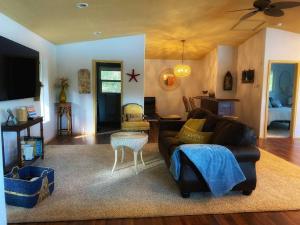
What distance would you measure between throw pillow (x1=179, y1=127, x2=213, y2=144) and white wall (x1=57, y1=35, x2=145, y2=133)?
10.6 feet

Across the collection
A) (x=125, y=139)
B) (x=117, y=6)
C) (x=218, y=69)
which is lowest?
(x=125, y=139)

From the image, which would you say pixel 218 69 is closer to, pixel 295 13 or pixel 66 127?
pixel 295 13

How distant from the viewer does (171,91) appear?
9.39 m

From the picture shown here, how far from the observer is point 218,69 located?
7.56 m

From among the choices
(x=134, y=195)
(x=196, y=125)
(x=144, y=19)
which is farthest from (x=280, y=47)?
(x=134, y=195)

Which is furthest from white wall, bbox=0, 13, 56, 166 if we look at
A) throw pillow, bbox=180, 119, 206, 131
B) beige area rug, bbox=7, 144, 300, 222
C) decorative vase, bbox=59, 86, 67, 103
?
throw pillow, bbox=180, 119, 206, 131

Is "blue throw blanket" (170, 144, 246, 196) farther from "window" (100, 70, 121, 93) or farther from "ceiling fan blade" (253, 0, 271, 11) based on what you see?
"window" (100, 70, 121, 93)

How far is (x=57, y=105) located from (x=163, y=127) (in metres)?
3.04

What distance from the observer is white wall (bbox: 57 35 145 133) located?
20.8 ft

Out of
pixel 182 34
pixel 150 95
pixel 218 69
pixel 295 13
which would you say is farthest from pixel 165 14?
pixel 150 95

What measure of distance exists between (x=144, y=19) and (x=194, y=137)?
2844 millimetres

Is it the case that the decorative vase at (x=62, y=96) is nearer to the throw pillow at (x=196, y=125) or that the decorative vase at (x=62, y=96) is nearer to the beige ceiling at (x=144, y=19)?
the beige ceiling at (x=144, y=19)

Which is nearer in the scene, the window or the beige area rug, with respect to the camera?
the beige area rug

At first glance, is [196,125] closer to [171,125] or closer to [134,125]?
[171,125]
